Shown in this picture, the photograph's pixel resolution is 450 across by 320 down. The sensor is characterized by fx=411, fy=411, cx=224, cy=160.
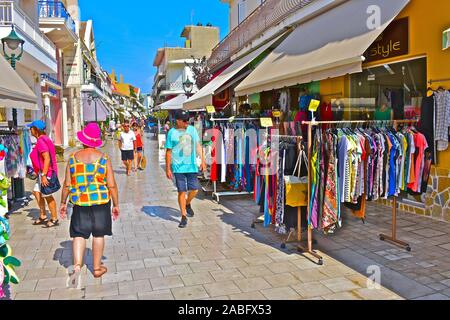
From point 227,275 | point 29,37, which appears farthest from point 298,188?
point 29,37

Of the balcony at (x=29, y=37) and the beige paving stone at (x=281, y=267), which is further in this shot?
the balcony at (x=29, y=37)

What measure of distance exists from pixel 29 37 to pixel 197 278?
1284 centimetres

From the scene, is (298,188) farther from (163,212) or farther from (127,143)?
(127,143)

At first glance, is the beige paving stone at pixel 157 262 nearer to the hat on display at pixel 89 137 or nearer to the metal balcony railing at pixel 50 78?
the hat on display at pixel 89 137

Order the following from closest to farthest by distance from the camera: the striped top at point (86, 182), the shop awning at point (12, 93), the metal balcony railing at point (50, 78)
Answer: the striped top at point (86, 182)
the shop awning at point (12, 93)
the metal balcony railing at point (50, 78)

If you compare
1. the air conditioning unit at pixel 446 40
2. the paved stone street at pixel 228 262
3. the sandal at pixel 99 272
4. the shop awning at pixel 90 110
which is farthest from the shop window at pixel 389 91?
the shop awning at pixel 90 110

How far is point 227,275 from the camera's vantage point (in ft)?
15.3

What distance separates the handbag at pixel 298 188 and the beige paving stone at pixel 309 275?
958 mm

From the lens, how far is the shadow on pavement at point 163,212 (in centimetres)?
762

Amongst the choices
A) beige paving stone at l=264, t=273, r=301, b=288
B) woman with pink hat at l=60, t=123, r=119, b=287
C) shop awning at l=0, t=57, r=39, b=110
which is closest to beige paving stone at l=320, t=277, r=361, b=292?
beige paving stone at l=264, t=273, r=301, b=288

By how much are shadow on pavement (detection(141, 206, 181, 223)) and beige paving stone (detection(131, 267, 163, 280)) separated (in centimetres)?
245

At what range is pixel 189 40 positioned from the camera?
51656 mm

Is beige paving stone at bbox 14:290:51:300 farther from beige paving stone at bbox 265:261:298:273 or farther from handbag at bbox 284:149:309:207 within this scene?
handbag at bbox 284:149:309:207

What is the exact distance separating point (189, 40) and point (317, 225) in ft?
162
